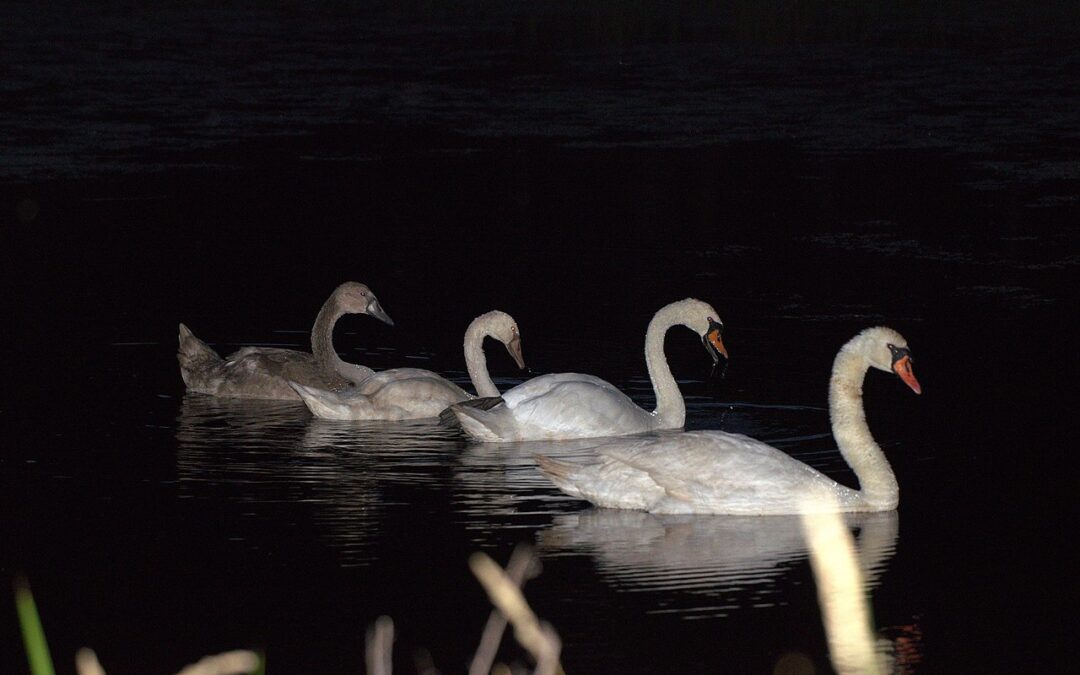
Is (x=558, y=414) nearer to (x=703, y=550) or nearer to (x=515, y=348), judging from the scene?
(x=515, y=348)

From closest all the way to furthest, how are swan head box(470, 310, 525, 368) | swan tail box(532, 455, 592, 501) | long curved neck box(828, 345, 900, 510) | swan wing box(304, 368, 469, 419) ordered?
long curved neck box(828, 345, 900, 510) → swan tail box(532, 455, 592, 501) → swan wing box(304, 368, 469, 419) → swan head box(470, 310, 525, 368)

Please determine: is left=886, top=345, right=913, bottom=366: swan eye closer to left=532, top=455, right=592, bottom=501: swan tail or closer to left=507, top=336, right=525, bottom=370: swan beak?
left=532, top=455, right=592, bottom=501: swan tail

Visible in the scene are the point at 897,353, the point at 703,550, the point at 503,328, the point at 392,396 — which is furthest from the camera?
the point at 503,328

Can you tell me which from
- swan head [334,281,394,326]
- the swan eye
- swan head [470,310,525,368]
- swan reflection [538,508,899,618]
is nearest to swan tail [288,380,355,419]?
swan head [470,310,525,368]

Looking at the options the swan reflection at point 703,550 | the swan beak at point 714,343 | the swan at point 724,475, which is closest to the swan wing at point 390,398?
the swan beak at point 714,343

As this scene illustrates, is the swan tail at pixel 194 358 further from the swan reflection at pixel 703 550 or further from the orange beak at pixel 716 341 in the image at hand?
the swan reflection at pixel 703 550

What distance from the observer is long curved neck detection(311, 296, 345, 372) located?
12836 mm

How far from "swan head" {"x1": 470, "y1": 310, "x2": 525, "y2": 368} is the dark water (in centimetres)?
83

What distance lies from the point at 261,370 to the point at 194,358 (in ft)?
1.54

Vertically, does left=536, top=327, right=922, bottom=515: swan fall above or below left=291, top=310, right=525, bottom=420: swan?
above


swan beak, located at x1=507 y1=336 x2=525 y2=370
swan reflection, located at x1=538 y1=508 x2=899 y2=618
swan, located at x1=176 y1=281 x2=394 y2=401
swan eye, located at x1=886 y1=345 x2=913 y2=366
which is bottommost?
swan, located at x1=176 y1=281 x2=394 y2=401

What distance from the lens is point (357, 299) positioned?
13.0 meters

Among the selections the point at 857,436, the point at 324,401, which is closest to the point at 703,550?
the point at 857,436

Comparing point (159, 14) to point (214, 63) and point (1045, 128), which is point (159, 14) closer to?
point (214, 63)
